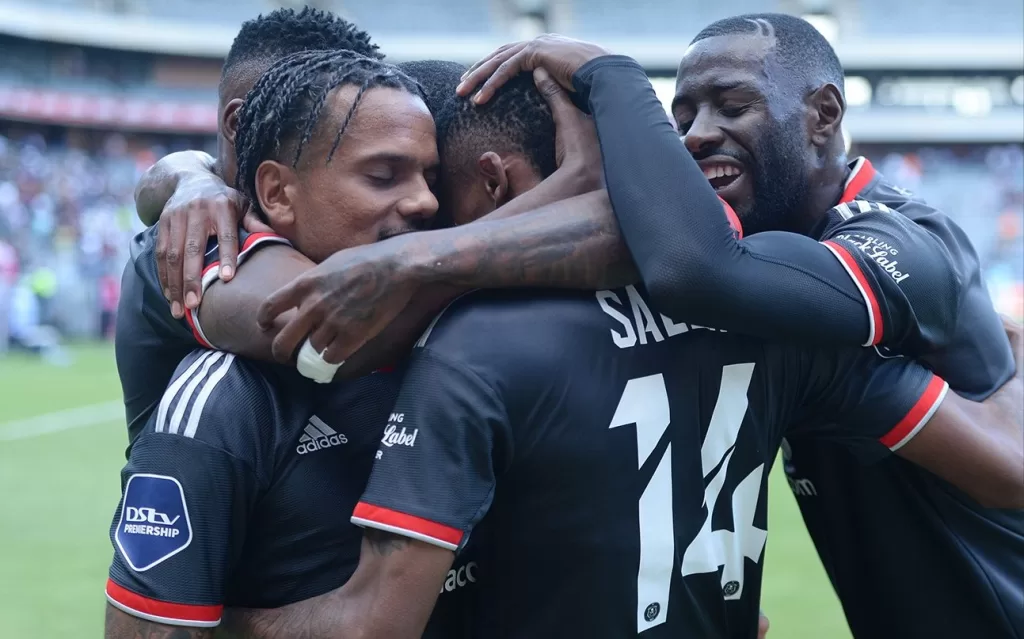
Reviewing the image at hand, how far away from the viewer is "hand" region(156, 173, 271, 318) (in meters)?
2.00

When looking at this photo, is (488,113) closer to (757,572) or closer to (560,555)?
(560,555)

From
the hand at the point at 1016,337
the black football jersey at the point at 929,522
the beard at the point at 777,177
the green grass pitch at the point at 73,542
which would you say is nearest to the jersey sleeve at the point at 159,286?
the beard at the point at 777,177

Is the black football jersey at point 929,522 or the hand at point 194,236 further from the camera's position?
the black football jersey at point 929,522

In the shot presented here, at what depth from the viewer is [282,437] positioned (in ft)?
6.22

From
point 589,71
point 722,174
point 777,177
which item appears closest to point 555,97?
point 589,71

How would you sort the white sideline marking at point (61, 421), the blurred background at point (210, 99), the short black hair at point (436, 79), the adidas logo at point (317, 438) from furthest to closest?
the blurred background at point (210, 99)
the white sideline marking at point (61, 421)
the short black hair at point (436, 79)
the adidas logo at point (317, 438)

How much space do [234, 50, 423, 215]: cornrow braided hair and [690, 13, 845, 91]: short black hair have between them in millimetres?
801

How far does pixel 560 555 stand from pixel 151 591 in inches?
27.3

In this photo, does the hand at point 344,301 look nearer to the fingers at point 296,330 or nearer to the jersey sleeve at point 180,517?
the fingers at point 296,330

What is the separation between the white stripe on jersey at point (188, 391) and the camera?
1.78 m

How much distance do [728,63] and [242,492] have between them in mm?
1422

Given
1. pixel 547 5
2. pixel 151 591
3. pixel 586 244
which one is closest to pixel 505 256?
pixel 586 244

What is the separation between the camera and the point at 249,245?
2.02m

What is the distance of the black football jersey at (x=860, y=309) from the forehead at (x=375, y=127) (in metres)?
0.32
